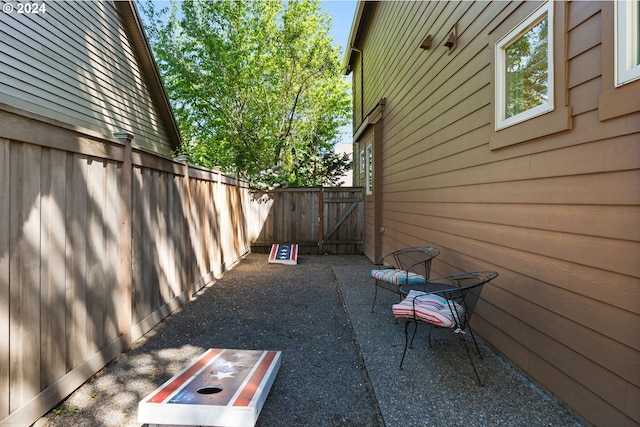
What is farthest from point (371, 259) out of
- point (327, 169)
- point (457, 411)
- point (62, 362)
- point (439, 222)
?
point (327, 169)

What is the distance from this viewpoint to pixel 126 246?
330 cm

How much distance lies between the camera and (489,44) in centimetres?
338

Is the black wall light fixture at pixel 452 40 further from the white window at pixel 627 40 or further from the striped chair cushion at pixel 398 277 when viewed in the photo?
the striped chair cushion at pixel 398 277

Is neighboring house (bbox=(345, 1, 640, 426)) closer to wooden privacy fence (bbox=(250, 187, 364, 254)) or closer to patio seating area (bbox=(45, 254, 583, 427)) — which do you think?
patio seating area (bbox=(45, 254, 583, 427))

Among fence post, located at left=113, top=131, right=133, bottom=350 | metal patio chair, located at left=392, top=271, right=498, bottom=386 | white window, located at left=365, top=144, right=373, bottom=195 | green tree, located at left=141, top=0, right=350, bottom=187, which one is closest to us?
metal patio chair, located at left=392, top=271, right=498, bottom=386

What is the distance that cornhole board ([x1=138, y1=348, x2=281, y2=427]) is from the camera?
2057 mm

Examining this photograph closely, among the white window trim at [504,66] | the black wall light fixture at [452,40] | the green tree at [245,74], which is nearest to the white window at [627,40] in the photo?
the white window trim at [504,66]

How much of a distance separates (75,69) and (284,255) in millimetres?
5289

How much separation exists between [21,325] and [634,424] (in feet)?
10.9

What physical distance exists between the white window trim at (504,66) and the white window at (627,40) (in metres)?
0.54

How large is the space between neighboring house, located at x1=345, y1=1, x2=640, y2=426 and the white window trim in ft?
0.04

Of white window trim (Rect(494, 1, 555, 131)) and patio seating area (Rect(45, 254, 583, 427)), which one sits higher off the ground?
white window trim (Rect(494, 1, 555, 131))

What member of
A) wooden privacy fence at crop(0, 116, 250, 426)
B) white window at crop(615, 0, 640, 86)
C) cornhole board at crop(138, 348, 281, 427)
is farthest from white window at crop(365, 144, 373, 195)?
white window at crop(615, 0, 640, 86)

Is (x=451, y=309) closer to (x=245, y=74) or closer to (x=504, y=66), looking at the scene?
(x=504, y=66)
